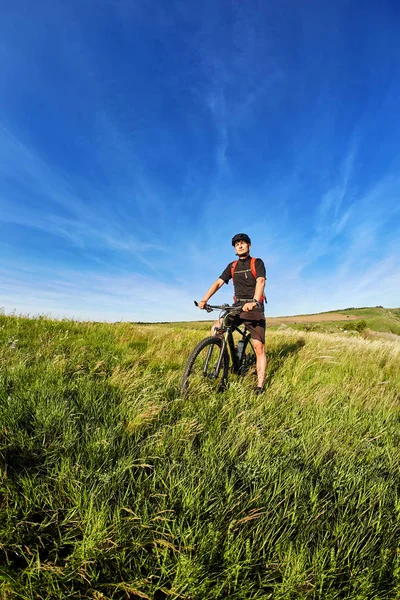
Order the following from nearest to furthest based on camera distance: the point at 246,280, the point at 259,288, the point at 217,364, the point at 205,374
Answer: the point at 205,374
the point at 217,364
the point at 259,288
the point at 246,280

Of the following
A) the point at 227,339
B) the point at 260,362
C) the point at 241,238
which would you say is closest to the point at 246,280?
the point at 241,238

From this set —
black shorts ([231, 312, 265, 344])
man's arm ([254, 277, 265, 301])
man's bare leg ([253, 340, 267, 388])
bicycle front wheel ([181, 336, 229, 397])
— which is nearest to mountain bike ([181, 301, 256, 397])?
bicycle front wheel ([181, 336, 229, 397])

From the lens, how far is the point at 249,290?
649 cm

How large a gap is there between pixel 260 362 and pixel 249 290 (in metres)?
1.56

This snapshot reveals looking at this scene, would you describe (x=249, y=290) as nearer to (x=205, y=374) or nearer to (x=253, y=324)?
(x=253, y=324)

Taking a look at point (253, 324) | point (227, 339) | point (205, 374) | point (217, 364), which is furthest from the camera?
point (253, 324)

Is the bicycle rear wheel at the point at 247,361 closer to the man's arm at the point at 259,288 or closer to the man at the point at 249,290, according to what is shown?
the man at the point at 249,290

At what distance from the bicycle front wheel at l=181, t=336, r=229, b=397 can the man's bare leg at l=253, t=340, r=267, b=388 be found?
2.43 feet

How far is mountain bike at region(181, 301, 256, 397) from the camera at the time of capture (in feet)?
16.0

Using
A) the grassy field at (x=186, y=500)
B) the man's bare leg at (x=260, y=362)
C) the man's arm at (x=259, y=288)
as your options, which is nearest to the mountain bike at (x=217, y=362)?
the man's bare leg at (x=260, y=362)

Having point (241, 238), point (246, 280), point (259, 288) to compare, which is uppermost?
point (241, 238)

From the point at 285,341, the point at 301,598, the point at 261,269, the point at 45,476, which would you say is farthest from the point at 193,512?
the point at 285,341

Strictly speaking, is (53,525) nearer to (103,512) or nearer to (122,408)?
(103,512)

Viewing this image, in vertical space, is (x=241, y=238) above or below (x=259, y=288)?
above
